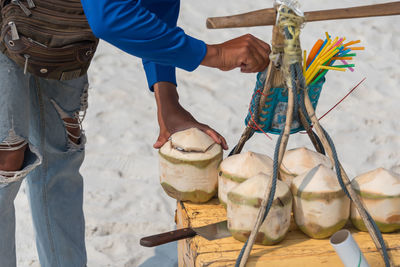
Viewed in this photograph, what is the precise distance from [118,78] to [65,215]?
1631mm

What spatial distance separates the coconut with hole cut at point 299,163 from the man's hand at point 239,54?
25 centimetres

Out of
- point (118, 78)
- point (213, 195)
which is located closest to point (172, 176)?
point (213, 195)

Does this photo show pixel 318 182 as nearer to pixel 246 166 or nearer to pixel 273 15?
pixel 246 166

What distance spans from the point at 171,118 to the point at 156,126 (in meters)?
1.33

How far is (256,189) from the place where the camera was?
114cm

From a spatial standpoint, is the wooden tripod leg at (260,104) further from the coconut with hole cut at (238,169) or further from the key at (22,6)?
the key at (22,6)

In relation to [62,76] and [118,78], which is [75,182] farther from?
[118,78]

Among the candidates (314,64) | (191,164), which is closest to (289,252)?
(191,164)

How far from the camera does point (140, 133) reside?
2771mm

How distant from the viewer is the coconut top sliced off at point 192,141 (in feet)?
4.41

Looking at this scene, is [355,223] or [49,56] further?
[49,56]

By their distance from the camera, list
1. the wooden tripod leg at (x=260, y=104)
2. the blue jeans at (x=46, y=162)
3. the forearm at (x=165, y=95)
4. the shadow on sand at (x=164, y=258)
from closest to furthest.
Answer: the wooden tripod leg at (x=260, y=104)
the blue jeans at (x=46, y=162)
the forearm at (x=165, y=95)
the shadow on sand at (x=164, y=258)

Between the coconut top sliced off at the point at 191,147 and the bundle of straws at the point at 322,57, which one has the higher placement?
the bundle of straws at the point at 322,57

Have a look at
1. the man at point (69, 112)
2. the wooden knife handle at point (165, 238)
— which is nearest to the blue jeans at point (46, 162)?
the man at point (69, 112)
